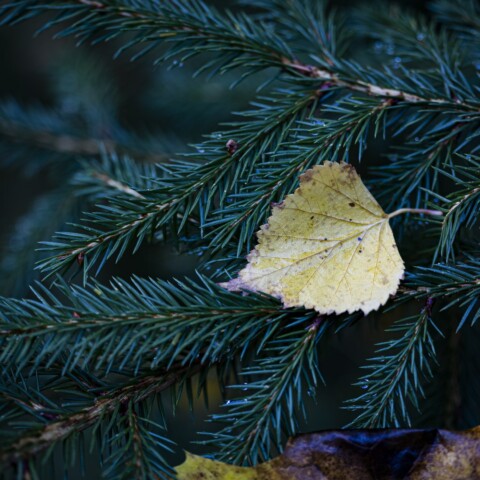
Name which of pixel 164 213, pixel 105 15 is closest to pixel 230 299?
pixel 164 213

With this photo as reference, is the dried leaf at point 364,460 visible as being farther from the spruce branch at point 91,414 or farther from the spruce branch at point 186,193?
the spruce branch at point 186,193

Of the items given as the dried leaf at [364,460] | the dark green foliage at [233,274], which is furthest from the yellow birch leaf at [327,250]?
the dried leaf at [364,460]

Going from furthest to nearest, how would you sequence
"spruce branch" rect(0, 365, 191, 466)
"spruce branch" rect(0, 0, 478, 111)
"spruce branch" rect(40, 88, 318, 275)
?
"spruce branch" rect(0, 0, 478, 111) < "spruce branch" rect(40, 88, 318, 275) < "spruce branch" rect(0, 365, 191, 466)

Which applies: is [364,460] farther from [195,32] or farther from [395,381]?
[195,32]

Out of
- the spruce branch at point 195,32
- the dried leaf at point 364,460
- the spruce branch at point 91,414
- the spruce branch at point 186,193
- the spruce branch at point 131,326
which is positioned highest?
the spruce branch at point 195,32

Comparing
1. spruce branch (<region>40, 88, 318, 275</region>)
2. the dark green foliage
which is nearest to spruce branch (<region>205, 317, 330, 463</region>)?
the dark green foliage

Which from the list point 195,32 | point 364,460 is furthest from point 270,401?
point 195,32

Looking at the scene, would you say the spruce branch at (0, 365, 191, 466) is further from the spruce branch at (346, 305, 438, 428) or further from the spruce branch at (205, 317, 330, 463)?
the spruce branch at (346, 305, 438, 428)
